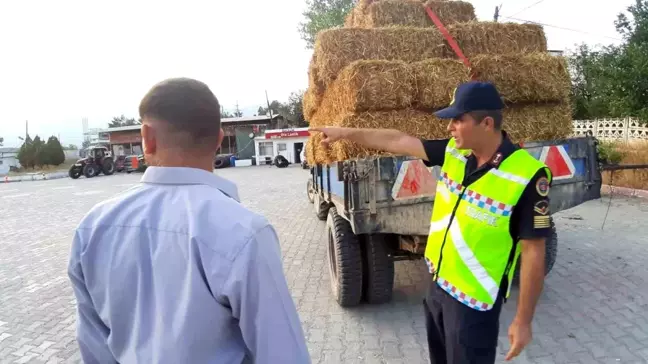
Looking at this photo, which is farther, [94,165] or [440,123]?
[94,165]

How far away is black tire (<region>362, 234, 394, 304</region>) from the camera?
13.2ft

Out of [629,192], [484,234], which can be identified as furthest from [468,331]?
[629,192]

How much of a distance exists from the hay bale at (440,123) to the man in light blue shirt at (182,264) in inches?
113

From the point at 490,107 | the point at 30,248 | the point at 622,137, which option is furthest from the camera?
the point at 622,137

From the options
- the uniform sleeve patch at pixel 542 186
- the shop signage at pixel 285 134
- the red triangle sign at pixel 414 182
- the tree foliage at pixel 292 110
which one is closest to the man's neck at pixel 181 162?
the uniform sleeve patch at pixel 542 186

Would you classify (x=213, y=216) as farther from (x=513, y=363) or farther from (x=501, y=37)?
(x=501, y=37)

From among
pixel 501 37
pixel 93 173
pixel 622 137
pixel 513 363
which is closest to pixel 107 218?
pixel 513 363

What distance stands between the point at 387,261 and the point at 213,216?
3148 mm

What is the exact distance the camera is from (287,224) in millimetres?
8820

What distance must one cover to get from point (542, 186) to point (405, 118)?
7.84 feet

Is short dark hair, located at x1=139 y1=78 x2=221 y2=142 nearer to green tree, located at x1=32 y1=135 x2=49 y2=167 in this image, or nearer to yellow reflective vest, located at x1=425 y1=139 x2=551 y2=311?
yellow reflective vest, located at x1=425 y1=139 x2=551 y2=311

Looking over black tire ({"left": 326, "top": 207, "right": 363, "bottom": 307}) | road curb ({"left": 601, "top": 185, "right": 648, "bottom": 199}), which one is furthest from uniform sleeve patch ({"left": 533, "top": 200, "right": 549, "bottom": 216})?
road curb ({"left": 601, "top": 185, "right": 648, "bottom": 199})

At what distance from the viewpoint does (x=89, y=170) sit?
1123 inches

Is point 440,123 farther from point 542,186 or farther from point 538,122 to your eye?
point 542,186
